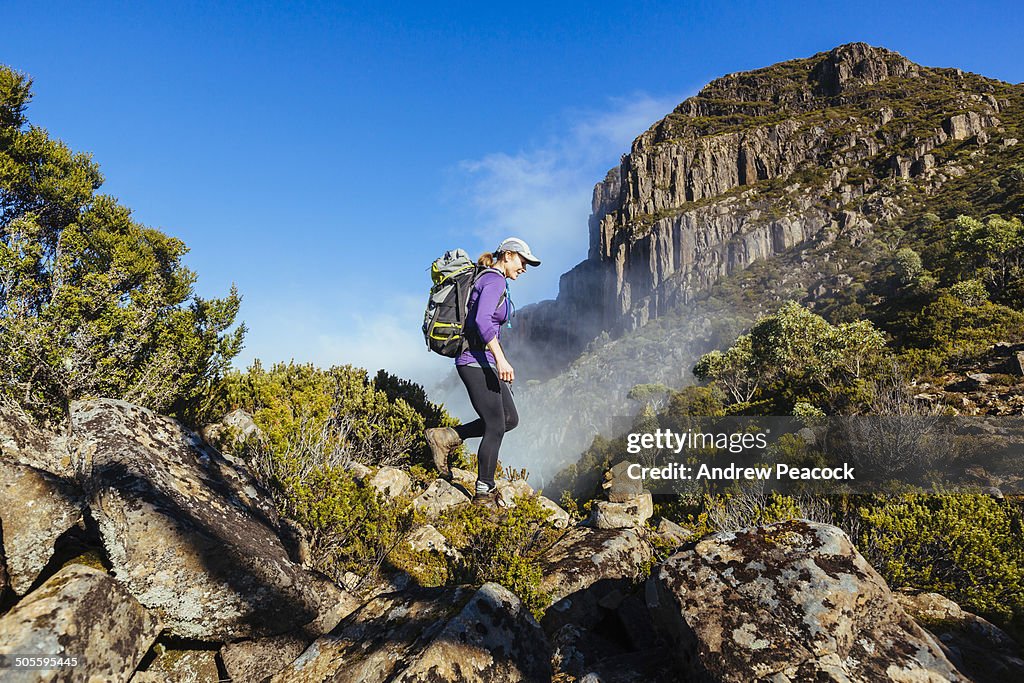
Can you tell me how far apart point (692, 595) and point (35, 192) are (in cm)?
1566

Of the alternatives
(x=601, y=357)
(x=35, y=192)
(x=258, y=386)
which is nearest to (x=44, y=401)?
(x=258, y=386)

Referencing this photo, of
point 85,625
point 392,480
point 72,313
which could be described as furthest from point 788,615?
point 72,313

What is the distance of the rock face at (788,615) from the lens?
98.0 inches

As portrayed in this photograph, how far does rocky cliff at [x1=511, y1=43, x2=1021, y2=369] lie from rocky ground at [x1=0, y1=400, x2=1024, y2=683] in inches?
4593

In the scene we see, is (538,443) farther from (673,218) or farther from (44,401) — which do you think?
(44,401)

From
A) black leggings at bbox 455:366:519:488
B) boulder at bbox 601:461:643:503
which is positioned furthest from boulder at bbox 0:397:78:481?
boulder at bbox 601:461:643:503

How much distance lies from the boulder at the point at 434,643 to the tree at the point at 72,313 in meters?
5.66

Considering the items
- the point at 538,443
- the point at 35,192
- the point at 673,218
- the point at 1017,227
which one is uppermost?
the point at 673,218

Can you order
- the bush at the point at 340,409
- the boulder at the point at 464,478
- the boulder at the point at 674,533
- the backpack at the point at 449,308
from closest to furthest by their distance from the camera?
the backpack at the point at 449,308 < the boulder at the point at 674,533 < the bush at the point at 340,409 < the boulder at the point at 464,478

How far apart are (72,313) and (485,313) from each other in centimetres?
601

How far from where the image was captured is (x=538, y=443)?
96.2 meters

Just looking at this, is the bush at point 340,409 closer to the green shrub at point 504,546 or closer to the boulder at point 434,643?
the green shrub at point 504,546

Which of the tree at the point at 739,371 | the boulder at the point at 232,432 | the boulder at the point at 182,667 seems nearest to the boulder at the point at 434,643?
the boulder at the point at 182,667

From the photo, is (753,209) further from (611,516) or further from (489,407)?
(489,407)
